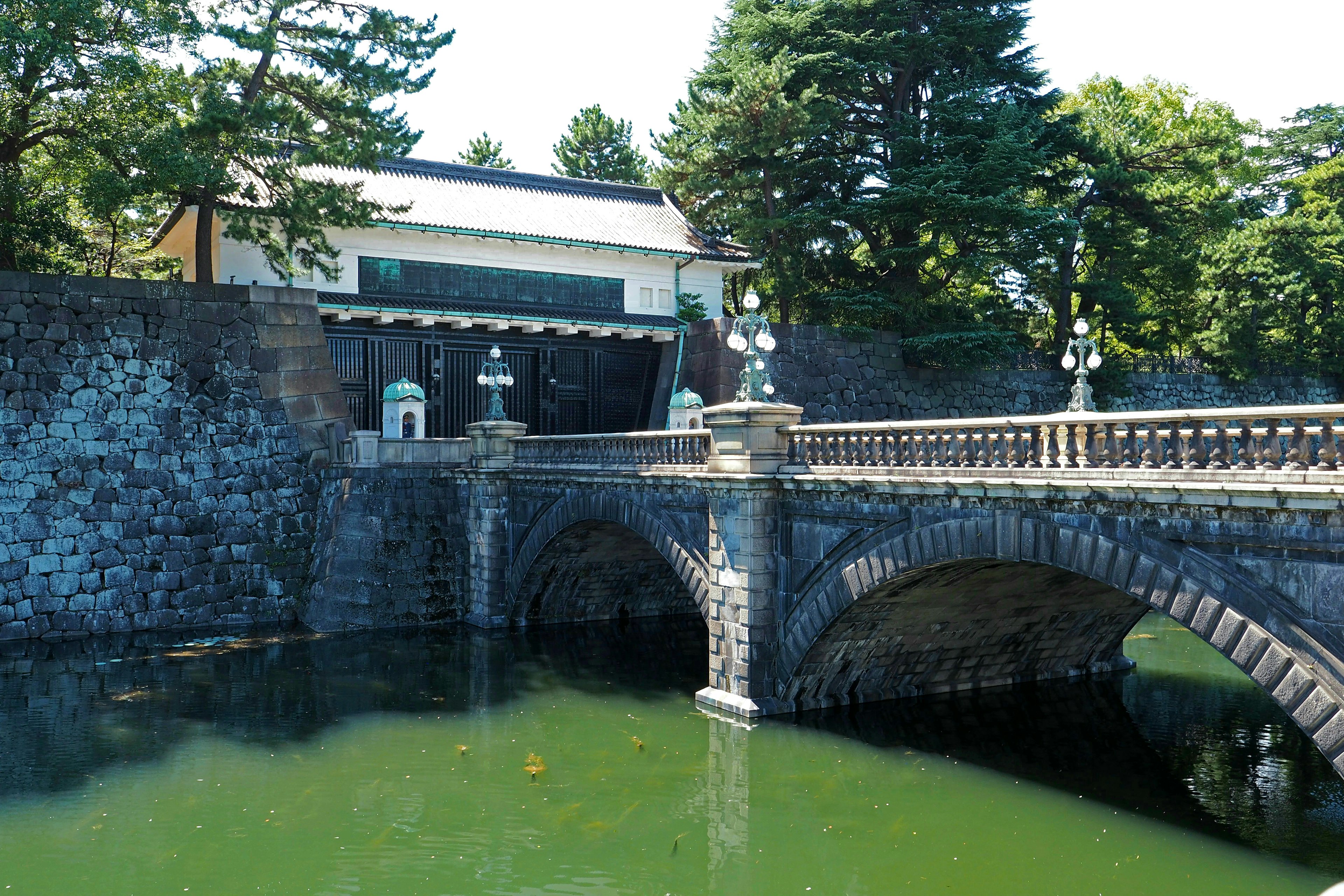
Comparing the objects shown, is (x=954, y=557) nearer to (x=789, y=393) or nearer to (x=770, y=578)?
(x=770, y=578)

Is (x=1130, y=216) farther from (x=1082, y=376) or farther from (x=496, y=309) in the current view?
(x=1082, y=376)

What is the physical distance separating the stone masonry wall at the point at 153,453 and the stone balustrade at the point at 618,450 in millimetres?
6542

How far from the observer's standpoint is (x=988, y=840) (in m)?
13.0

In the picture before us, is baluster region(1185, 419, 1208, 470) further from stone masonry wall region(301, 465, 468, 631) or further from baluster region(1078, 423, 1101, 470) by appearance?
stone masonry wall region(301, 465, 468, 631)

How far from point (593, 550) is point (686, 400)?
584 cm

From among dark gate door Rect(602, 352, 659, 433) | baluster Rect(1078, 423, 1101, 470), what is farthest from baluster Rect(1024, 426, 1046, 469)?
dark gate door Rect(602, 352, 659, 433)

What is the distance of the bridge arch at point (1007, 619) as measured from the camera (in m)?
10.8

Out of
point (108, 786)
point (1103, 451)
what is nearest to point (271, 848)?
point (108, 786)

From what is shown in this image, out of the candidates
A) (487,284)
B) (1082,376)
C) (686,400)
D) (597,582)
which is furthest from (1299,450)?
(487,284)

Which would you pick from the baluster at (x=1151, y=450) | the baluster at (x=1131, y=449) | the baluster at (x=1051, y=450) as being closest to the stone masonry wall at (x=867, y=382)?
the baluster at (x=1051, y=450)

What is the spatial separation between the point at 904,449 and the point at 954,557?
1692mm

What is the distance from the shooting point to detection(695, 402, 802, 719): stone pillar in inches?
683

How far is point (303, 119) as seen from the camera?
26.7 m

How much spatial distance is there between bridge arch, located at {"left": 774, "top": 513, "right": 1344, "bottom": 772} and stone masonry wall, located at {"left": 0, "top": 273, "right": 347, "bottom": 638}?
15.2 m
